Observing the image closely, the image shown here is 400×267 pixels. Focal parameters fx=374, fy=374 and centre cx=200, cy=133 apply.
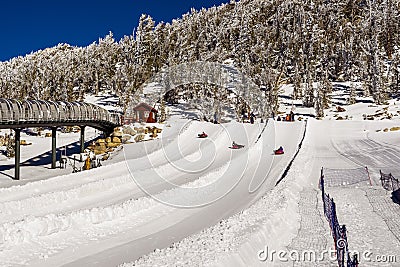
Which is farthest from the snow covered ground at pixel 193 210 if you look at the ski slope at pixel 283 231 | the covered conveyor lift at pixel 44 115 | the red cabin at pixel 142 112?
the red cabin at pixel 142 112

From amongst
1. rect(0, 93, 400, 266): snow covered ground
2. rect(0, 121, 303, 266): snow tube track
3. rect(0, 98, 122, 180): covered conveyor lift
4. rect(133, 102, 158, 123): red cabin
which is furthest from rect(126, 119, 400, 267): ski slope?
rect(133, 102, 158, 123): red cabin

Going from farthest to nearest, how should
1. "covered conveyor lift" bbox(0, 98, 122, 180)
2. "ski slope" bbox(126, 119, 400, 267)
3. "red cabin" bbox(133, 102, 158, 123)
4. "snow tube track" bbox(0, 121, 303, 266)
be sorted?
"red cabin" bbox(133, 102, 158, 123) < "covered conveyor lift" bbox(0, 98, 122, 180) < "snow tube track" bbox(0, 121, 303, 266) < "ski slope" bbox(126, 119, 400, 267)

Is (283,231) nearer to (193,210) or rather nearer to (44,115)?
(193,210)

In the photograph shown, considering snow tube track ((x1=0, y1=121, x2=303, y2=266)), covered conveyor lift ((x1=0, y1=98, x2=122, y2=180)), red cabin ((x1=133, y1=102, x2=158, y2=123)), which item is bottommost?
snow tube track ((x1=0, y1=121, x2=303, y2=266))

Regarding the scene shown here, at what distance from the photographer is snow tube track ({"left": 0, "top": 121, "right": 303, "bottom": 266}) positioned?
12.1 m

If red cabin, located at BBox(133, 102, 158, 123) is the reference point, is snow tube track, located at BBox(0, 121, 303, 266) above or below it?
below

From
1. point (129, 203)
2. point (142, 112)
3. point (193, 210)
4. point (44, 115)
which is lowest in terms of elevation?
point (193, 210)

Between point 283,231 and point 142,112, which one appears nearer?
point 283,231

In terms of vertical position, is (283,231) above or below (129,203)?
below

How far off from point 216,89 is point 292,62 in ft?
129

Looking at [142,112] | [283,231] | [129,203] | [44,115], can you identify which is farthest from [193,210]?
[142,112]

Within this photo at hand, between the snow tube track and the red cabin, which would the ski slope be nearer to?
the snow tube track

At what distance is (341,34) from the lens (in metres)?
104

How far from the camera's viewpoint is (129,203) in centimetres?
1631
